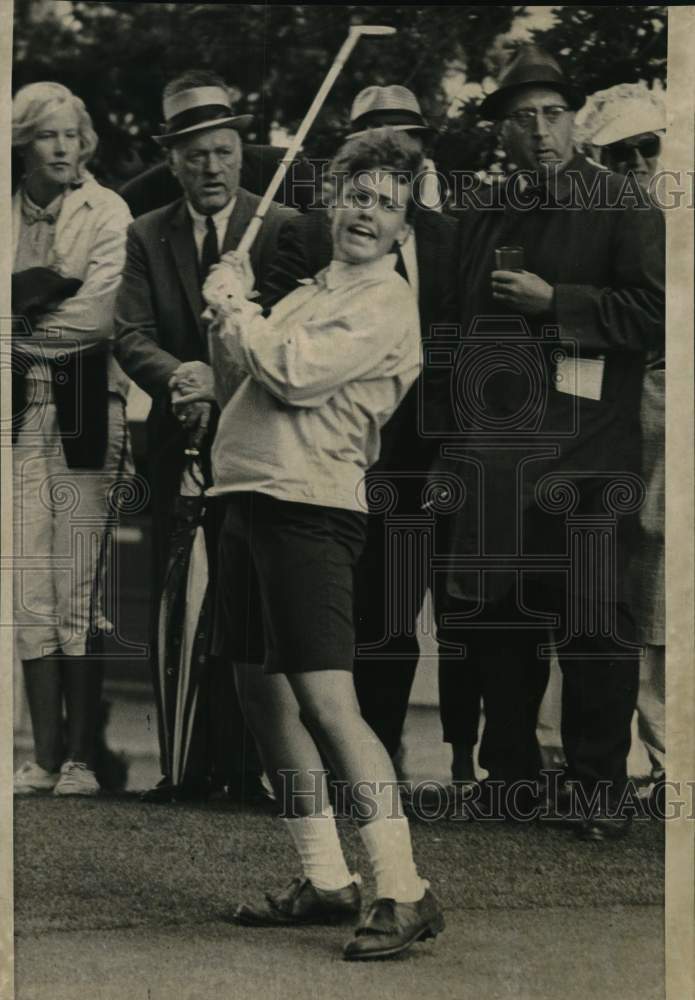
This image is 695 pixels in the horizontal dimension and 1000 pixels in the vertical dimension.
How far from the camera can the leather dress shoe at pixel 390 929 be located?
5449mm

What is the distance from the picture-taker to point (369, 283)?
5566 mm

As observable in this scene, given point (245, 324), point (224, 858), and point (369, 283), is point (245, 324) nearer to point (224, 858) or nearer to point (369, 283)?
point (369, 283)

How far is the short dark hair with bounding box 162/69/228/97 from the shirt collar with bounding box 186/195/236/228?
37 cm

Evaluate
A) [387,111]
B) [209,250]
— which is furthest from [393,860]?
[387,111]

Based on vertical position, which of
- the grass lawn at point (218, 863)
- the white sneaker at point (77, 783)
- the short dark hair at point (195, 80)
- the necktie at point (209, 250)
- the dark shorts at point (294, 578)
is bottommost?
the grass lawn at point (218, 863)

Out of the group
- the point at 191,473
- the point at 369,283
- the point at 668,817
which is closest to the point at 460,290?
the point at 369,283

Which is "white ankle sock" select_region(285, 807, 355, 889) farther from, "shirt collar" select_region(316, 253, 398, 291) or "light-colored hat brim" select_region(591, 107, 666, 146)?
"light-colored hat brim" select_region(591, 107, 666, 146)

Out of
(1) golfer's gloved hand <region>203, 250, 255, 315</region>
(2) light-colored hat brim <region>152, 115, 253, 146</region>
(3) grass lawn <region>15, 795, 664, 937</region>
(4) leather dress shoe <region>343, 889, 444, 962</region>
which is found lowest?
(4) leather dress shoe <region>343, 889, 444, 962</region>

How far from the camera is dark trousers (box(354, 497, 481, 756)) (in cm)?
561

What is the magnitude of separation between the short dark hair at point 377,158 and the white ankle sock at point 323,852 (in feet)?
6.61

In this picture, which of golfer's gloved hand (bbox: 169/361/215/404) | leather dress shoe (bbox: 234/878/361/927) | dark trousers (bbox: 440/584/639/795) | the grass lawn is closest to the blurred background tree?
golfer's gloved hand (bbox: 169/361/215/404)

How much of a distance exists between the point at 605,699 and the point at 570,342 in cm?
121

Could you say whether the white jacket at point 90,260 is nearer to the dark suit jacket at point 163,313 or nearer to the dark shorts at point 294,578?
the dark suit jacket at point 163,313

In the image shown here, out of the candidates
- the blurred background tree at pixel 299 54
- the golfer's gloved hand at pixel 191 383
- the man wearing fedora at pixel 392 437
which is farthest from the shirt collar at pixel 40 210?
the man wearing fedora at pixel 392 437
